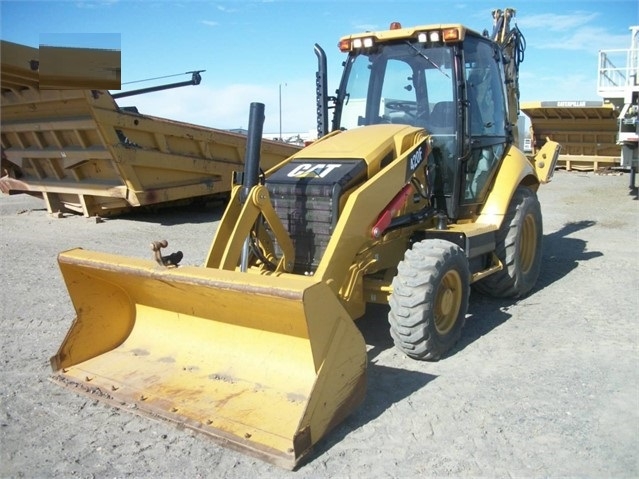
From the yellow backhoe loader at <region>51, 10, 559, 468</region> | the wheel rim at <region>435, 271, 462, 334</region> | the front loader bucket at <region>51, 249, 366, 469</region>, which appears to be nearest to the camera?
the front loader bucket at <region>51, 249, 366, 469</region>

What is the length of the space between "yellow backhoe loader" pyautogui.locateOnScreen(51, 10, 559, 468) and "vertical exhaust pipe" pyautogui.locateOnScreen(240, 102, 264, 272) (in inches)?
0.5

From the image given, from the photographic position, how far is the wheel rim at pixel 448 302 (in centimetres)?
418

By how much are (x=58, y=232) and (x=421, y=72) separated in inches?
269

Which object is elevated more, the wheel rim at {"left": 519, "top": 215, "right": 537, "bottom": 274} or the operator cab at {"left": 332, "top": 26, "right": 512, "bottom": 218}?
the operator cab at {"left": 332, "top": 26, "right": 512, "bottom": 218}

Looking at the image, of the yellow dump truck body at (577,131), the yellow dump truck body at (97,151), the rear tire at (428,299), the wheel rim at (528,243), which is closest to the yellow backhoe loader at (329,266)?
the rear tire at (428,299)

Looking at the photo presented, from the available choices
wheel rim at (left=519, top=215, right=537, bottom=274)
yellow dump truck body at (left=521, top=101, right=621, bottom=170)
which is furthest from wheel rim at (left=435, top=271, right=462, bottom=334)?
yellow dump truck body at (left=521, top=101, right=621, bottom=170)

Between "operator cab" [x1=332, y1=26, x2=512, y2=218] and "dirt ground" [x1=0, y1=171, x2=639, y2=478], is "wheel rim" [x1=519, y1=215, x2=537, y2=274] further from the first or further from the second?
"operator cab" [x1=332, y1=26, x2=512, y2=218]

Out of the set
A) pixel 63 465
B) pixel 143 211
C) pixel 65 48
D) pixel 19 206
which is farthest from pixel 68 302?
pixel 19 206

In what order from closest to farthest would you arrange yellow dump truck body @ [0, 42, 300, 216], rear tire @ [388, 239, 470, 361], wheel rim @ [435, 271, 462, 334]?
1. rear tire @ [388, 239, 470, 361]
2. wheel rim @ [435, 271, 462, 334]
3. yellow dump truck body @ [0, 42, 300, 216]

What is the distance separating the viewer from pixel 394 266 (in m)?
4.55

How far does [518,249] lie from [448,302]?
148cm

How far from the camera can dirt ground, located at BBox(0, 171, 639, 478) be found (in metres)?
2.93

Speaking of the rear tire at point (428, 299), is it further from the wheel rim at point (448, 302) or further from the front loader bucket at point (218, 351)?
the front loader bucket at point (218, 351)

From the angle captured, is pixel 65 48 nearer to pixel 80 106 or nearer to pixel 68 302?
pixel 80 106
